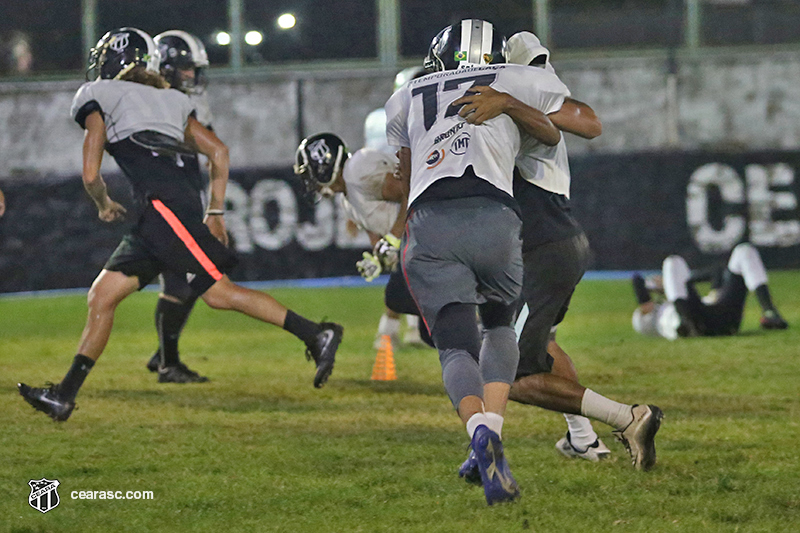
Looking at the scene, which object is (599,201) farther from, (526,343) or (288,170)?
(526,343)

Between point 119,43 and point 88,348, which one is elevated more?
point 119,43

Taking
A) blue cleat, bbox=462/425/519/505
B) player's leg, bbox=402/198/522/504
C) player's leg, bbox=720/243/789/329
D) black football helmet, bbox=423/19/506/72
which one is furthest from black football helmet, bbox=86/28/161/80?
player's leg, bbox=720/243/789/329

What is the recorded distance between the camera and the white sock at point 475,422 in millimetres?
4293

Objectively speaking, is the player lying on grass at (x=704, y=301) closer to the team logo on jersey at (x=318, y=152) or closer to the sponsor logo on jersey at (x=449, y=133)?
the team logo on jersey at (x=318, y=152)

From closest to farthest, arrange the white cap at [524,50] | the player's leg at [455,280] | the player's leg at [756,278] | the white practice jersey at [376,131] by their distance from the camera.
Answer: the player's leg at [455,280]
the white cap at [524,50]
the player's leg at [756,278]
the white practice jersey at [376,131]

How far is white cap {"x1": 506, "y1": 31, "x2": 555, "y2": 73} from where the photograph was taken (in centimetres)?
536

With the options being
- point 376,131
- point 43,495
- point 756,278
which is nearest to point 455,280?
point 43,495

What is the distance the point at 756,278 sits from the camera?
34.1 feet

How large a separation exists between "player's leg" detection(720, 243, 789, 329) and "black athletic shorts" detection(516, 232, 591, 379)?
525cm

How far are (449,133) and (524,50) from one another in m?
0.97

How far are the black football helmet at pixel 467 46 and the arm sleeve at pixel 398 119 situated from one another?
23cm

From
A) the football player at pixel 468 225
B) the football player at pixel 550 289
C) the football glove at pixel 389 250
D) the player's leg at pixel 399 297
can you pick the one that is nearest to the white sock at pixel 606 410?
the football player at pixel 550 289

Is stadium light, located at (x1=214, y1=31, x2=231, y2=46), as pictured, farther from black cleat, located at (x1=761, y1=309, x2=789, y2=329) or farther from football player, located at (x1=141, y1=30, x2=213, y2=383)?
black cleat, located at (x1=761, y1=309, x2=789, y2=329)

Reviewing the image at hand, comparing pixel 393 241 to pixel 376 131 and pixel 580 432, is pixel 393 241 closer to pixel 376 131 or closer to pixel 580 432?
pixel 580 432
